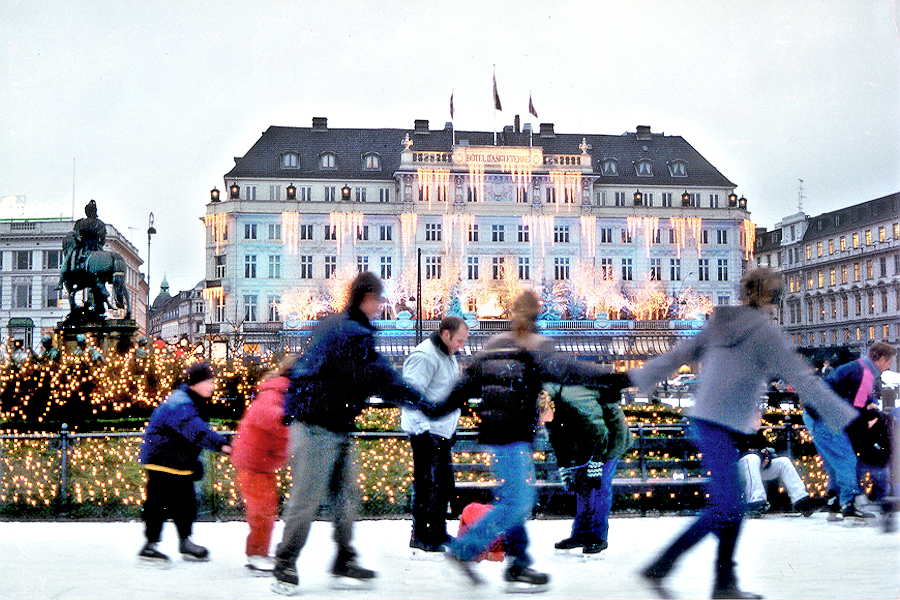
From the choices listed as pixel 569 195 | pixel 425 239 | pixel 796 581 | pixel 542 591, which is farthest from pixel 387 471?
pixel 425 239

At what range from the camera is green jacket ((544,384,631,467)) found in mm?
5422

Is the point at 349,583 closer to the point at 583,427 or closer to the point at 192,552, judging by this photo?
the point at 192,552

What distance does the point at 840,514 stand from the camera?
7.11 metres

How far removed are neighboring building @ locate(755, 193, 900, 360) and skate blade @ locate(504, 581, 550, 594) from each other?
14.4 ft

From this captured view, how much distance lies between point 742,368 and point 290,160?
125 feet

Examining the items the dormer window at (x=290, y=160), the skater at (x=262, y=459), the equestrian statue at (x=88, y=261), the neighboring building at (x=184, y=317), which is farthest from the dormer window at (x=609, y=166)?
the skater at (x=262, y=459)

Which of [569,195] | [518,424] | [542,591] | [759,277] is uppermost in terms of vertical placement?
[569,195]

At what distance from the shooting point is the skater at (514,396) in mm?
4723

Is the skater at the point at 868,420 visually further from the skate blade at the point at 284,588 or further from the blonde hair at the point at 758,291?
the skate blade at the point at 284,588

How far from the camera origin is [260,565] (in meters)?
5.24

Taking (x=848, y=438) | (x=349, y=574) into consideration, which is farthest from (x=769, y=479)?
(x=349, y=574)

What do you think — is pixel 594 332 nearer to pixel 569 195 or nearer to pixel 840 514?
pixel 840 514

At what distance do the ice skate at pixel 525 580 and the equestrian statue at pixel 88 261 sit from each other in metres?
11.2

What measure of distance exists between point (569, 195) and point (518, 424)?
825 inches
